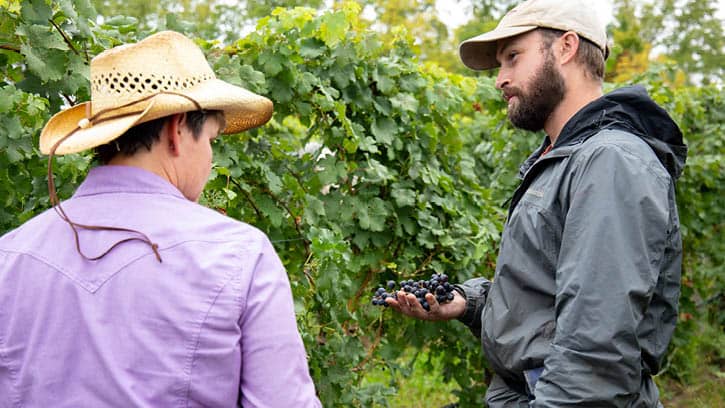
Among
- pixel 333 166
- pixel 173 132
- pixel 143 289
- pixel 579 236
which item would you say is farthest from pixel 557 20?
pixel 143 289

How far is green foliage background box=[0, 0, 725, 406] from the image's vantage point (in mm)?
2393

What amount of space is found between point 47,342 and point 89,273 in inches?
5.7

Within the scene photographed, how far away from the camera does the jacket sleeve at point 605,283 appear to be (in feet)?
6.09

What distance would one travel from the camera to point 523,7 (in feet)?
8.23

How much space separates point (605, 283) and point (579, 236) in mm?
132

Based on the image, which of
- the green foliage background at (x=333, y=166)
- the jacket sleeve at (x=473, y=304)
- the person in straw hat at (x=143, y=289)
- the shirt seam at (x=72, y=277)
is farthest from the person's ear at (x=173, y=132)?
the jacket sleeve at (x=473, y=304)

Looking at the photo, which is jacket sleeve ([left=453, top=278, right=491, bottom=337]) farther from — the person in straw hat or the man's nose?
the person in straw hat

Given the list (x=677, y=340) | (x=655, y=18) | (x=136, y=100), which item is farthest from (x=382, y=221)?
(x=655, y=18)

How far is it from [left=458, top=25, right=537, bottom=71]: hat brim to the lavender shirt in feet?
4.31

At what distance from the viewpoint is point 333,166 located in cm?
325

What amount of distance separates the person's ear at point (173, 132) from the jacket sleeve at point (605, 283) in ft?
3.21

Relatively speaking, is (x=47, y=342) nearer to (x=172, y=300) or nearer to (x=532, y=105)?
(x=172, y=300)

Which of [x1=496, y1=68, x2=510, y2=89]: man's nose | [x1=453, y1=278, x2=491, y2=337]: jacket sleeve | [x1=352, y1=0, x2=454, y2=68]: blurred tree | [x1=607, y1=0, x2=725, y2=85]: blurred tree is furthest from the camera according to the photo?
[x1=607, y1=0, x2=725, y2=85]: blurred tree

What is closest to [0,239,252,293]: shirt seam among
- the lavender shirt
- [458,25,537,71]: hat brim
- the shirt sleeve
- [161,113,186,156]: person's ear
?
the lavender shirt
